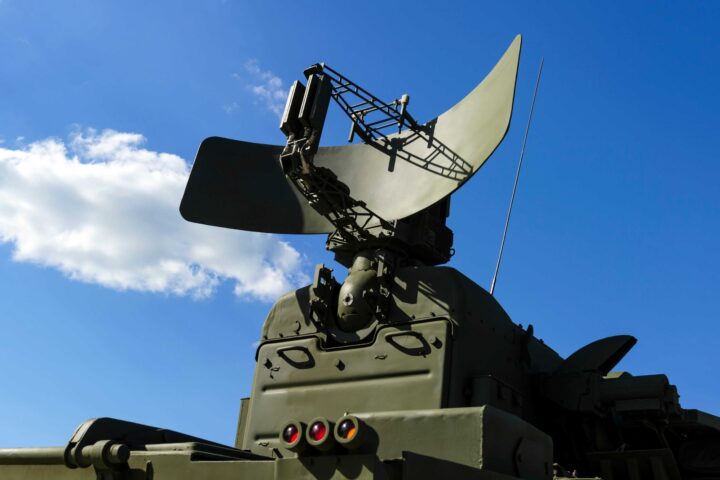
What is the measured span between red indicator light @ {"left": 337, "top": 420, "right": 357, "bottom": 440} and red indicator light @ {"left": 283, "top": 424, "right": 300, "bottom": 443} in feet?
1.03

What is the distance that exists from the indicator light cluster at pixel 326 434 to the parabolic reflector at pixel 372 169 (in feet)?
16.1

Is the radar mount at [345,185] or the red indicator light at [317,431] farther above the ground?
the radar mount at [345,185]

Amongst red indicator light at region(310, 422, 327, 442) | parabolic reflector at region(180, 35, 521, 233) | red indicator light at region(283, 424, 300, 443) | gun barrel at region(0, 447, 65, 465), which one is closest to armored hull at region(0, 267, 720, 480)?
gun barrel at region(0, 447, 65, 465)

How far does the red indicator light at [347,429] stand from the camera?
197 inches

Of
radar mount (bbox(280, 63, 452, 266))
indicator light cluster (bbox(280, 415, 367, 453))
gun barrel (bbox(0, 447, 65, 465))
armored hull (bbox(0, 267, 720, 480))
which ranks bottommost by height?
gun barrel (bbox(0, 447, 65, 465))

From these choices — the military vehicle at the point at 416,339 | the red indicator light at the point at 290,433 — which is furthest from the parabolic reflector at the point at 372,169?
the red indicator light at the point at 290,433

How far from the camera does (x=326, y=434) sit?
5.07m

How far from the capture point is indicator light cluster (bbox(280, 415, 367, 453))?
16.4 ft

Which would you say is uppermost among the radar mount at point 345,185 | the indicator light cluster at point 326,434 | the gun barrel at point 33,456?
the radar mount at point 345,185

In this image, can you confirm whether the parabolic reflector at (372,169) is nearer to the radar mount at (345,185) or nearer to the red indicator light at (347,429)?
the radar mount at (345,185)

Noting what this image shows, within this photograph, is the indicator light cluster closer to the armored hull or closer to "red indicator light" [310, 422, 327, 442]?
"red indicator light" [310, 422, 327, 442]

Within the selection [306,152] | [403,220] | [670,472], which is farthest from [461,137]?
[670,472]

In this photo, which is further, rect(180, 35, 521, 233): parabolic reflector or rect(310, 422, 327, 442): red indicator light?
rect(180, 35, 521, 233): parabolic reflector

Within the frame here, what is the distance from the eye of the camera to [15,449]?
7.16m
